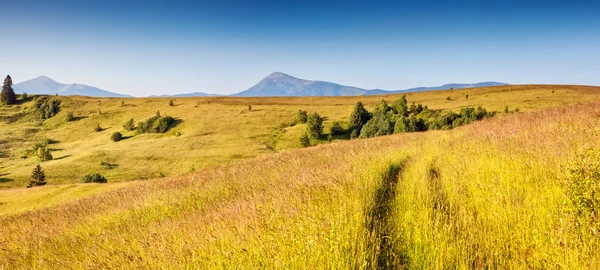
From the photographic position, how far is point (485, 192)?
472 cm

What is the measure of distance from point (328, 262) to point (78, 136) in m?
124

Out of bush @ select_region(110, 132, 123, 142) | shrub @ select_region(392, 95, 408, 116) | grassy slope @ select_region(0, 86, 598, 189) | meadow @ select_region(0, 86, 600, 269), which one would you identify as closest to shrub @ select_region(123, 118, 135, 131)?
grassy slope @ select_region(0, 86, 598, 189)

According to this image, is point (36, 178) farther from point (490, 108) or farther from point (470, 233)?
point (490, 108)

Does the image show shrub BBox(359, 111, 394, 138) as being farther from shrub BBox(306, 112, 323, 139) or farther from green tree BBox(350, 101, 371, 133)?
shrub BBox(306, 112, 323, 139)

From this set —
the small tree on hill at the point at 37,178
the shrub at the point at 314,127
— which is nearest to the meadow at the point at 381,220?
the small tree on hill at the point at 37,178

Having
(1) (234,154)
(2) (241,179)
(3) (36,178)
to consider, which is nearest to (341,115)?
(1) (234,154)

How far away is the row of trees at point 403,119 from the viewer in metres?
65.9

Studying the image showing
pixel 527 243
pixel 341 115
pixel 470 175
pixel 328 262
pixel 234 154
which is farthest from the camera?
pixel 341 115

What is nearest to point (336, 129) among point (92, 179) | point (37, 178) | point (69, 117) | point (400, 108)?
point (400, 108)

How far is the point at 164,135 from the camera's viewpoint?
91188 millimetres

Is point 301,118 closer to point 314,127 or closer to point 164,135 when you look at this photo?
point 314,127

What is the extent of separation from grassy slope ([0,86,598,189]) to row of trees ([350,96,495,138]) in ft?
31.6

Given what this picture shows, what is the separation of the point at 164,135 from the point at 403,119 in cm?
7024

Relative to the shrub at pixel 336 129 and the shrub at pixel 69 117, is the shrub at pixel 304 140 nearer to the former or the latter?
the shrub at pixel 336 129
